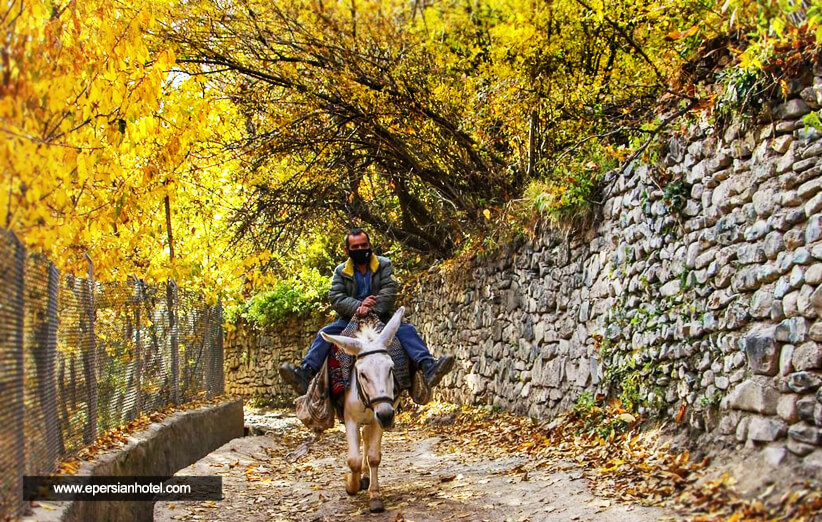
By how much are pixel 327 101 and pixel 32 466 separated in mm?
8133

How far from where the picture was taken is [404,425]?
15.3 metres

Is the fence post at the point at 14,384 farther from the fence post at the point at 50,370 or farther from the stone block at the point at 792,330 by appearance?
the stone block at the point at 792,330

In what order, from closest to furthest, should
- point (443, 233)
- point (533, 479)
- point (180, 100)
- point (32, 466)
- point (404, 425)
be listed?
point (32, 466), point (533, 479), point (180, 100), point (404, 425), point (443, 233)

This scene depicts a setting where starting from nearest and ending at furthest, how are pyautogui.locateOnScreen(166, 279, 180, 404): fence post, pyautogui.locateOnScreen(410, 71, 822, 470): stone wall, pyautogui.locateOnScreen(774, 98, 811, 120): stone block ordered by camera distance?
pyautogui.locateOnScreen(410, 71, 822, 470): stone wall → pyautogui.locateOnScreen(774, 98, 811, 120): stone block → pyautogui.locateOnScreen(166, 279, 180, 404): fence post

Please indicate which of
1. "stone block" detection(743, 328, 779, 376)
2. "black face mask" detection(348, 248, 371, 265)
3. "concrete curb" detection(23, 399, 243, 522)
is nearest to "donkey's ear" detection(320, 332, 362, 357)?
"black face mask" detection(348, 248, 371, 265)

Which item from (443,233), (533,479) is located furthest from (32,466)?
(443,233)

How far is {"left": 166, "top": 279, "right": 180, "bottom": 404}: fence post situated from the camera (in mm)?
10453

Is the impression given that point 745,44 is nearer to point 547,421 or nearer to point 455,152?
point 547,421

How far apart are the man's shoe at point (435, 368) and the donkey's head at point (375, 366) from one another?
0.40 m

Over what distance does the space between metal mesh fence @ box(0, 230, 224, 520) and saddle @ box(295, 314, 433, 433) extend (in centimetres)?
191

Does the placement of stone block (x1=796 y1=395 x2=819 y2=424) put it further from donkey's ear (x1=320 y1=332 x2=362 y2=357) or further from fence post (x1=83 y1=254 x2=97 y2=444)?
fence post (x1=83 y1=254 x2=97 y2=444)

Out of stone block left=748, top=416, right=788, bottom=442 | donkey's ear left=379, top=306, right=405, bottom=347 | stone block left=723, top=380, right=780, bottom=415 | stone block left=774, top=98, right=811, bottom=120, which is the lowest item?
stone block left=748, top=416, right=788, bottom=442

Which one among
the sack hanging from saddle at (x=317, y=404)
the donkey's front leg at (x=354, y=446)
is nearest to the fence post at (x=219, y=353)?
the sack hanging from saddle at (x=317, y=404)

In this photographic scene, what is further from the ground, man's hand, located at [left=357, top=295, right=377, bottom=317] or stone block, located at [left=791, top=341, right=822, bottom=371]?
man's hand, located at [left=357, top=295, right=377, bottom=317]
